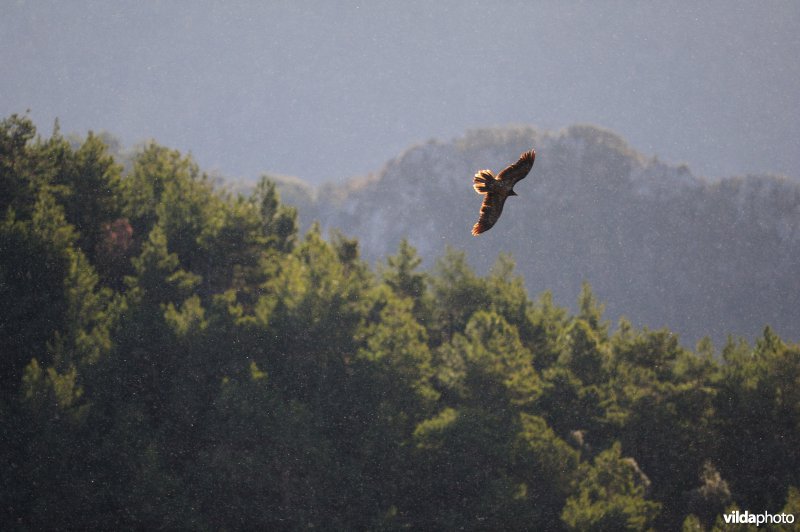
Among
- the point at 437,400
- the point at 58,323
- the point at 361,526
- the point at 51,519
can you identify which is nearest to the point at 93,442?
the point at 51,519

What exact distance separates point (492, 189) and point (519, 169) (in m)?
0.50

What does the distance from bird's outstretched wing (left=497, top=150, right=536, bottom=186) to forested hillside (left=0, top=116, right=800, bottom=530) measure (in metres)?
23.8

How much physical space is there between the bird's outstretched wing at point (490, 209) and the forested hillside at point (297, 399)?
76.6 feet

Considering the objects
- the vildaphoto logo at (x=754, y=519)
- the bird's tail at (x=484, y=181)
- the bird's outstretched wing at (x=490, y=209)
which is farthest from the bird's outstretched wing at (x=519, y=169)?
the vildaphoto logo at (x=754, y=519)

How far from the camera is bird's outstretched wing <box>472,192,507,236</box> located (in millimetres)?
9781

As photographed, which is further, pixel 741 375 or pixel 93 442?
pixel 741 375

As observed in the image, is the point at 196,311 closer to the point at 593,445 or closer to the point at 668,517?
the point at 593,445

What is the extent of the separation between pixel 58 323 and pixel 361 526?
16446 mm

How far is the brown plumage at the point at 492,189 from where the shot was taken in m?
9.56

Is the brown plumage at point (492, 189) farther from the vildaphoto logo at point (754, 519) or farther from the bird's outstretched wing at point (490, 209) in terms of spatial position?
the vildaphoto logo at point (754, 519)

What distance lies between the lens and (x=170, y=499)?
28.7 metres

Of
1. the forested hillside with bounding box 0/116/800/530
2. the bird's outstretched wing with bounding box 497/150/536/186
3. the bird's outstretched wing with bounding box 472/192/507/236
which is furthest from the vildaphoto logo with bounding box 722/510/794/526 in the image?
the bird's outstretched wing with bounding box 497/150/536/186

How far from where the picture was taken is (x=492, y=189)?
976cm

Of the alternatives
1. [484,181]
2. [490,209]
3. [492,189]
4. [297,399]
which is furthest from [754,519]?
[484,181]
